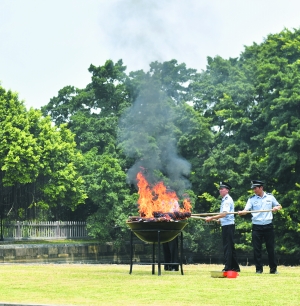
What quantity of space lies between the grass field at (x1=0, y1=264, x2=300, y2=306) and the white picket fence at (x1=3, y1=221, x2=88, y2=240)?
2798 centimetres

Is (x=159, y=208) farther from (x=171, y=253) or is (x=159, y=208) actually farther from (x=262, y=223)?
(x=262, y=223)

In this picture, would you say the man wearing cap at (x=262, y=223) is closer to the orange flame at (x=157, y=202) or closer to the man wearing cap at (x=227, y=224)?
the man wearing cap at (x=227, y=224)

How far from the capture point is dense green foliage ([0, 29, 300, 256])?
133 feet

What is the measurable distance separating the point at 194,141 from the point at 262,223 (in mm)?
30916

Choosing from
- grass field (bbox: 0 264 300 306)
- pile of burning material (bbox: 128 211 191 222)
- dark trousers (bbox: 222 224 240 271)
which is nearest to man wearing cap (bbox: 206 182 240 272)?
dark trousers (bbox: 222 224 240 271)

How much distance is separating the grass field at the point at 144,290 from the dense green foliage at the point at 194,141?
2538cm

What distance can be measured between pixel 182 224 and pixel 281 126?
24.9m

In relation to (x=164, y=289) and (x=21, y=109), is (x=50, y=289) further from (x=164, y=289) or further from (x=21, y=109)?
(x=21, y=109)

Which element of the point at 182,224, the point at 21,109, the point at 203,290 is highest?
the point at 21,109

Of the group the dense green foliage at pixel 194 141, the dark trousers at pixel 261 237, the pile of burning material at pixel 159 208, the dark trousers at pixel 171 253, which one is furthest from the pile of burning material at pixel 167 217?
the dense green foliage at pixel 194 141

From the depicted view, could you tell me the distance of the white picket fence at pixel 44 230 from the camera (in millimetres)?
42469

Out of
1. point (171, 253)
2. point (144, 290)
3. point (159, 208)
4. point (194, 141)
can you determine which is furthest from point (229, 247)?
point (194, 141)

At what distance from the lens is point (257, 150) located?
4328cm

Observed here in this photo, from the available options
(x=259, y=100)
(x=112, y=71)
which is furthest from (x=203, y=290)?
(x=112, y=71)
